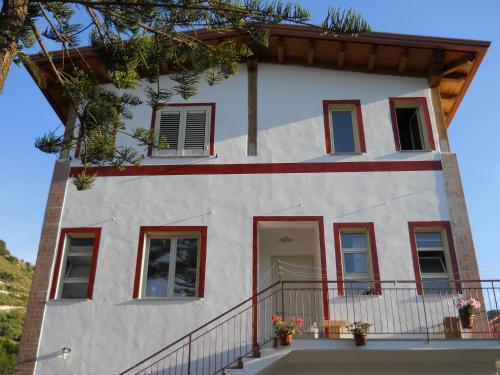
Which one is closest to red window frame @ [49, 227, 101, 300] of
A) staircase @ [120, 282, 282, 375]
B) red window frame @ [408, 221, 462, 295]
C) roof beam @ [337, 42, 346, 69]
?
staircase @ [120, 282, 282, 375]

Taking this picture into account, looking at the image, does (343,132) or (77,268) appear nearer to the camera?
(77,268)

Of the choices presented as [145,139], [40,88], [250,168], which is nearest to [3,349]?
[40,88]

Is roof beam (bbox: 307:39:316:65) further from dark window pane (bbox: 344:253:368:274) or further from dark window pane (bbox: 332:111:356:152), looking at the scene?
dark window pane (bbox: 344:253:368:274)

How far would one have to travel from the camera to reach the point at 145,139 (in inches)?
368

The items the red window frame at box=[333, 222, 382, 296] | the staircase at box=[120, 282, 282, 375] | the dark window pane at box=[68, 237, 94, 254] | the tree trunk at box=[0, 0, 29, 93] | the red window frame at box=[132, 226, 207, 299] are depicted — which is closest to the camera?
the tree trunk at box=[0, 0, 29, 93]

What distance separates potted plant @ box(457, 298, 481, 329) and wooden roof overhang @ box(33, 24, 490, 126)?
5.59 metres

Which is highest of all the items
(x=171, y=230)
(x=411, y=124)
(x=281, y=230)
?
(x=411, y=124)

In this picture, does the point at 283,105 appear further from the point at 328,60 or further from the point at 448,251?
the point at 448,251

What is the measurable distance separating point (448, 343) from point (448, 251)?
2.23 meters

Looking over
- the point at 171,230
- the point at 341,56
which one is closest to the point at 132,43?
the point at 171,230

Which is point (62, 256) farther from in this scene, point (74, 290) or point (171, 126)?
point (171, 126)

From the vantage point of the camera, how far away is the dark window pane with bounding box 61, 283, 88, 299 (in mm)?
11758

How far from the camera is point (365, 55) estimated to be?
13570 mm

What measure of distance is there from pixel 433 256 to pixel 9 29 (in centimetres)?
917
